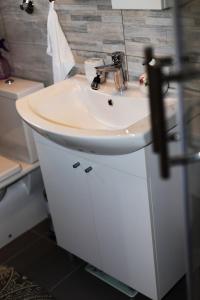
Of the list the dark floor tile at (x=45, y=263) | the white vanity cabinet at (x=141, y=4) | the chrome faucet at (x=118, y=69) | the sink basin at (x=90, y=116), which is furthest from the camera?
the dark floor tile at (x=45, y=263)

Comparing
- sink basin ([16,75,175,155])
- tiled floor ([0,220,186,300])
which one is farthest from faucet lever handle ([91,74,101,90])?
tiled floor ([0,220,186,300])

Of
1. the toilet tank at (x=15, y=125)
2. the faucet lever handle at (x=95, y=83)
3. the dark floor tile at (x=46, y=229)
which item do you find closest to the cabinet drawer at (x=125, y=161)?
the faucet lever handle at (x=95, y=83)

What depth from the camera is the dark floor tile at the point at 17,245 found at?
231 centimetres

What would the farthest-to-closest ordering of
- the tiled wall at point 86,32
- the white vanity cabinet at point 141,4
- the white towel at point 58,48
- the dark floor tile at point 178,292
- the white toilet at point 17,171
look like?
the white toilet at point 17,171 → the white towel at point 58,48 → the dark floor tile at point 178,292 → the tiled wall at point 86,32 → the white vanity cabinet at point 141,4

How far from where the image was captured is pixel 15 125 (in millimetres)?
2314

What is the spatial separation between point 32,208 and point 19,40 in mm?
954

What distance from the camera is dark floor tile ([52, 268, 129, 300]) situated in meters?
1.97

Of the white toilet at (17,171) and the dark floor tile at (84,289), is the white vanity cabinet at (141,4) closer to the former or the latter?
the white toilet at (17,171)

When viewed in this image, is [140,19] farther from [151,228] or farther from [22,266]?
[22,266]

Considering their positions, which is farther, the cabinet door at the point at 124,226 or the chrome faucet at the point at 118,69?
the chrome faucet at the point at 118,69

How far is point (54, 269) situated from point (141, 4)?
4.47 ft

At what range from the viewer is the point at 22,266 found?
87.6 inches

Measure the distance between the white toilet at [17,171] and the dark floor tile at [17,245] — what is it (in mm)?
29

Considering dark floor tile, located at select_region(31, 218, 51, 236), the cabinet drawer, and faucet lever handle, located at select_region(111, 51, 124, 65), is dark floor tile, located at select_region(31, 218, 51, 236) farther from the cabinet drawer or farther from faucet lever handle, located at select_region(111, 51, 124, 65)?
faucet lever handle, located at select_region(111, 51, 124, 65)
